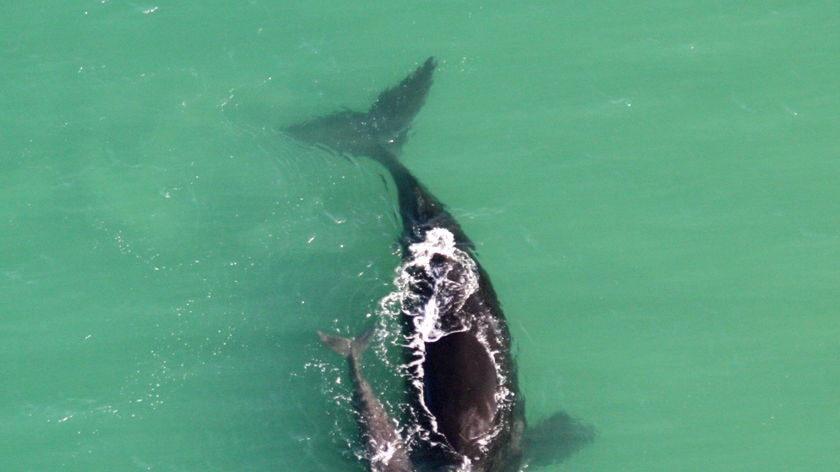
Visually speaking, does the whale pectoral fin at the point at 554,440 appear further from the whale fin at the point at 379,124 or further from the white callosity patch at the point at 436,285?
the whale fin at the point at 379,124

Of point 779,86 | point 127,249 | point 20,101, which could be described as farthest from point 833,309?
point 20,101

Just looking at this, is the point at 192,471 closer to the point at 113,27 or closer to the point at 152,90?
the point at 152,90

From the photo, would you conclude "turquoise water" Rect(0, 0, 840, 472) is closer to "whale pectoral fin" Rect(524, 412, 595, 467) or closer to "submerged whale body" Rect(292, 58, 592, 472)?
"whale pectoral fin" Rect(524, 412, 595, 467)

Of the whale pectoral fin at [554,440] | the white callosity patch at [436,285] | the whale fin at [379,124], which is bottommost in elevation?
the whale pectoral fin at [554,440]

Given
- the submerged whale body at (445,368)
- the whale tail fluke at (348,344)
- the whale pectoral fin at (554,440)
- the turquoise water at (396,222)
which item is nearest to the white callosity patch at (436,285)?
the submerged whale body at (445,368)

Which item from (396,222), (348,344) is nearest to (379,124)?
(396,222)
